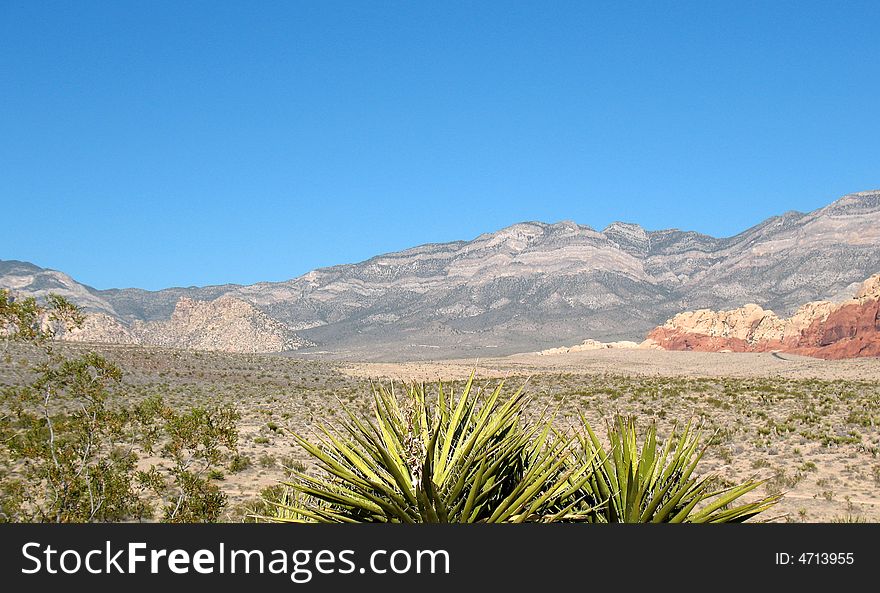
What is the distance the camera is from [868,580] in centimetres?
317

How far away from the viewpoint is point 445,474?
406 centimetres

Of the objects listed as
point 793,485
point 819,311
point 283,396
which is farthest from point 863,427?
point 819,311

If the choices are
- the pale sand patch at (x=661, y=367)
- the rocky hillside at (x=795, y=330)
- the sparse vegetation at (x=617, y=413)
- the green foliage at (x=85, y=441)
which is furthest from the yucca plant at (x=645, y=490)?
the rocky hillside at (x=795, y=330)

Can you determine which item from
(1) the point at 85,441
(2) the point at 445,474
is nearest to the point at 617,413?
(2) the point at 445,474

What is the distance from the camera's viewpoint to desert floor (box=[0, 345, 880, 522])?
1581 cm

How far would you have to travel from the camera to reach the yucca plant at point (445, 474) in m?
3.86

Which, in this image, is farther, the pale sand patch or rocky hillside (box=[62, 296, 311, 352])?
rocky hillside (box=[62, 296, 311, 352])

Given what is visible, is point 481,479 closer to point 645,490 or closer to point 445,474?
point 445,474

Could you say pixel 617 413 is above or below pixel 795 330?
below

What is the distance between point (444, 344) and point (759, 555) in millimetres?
174387

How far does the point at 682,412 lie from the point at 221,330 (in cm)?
16324

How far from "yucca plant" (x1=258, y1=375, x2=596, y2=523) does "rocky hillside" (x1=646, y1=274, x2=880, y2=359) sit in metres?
78.0

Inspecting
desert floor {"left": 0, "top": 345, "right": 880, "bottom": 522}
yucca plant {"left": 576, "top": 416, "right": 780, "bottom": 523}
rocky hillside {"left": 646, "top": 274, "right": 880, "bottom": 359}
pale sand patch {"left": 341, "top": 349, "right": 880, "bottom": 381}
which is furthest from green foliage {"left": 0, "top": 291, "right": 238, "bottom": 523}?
rocky hillside {"left": 646, "top": 274, "right": 880, "bottom": 359}

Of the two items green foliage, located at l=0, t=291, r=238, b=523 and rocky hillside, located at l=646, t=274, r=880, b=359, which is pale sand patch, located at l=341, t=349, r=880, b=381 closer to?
rocky hillside, located at l=646, t=274, r=880, b=359
